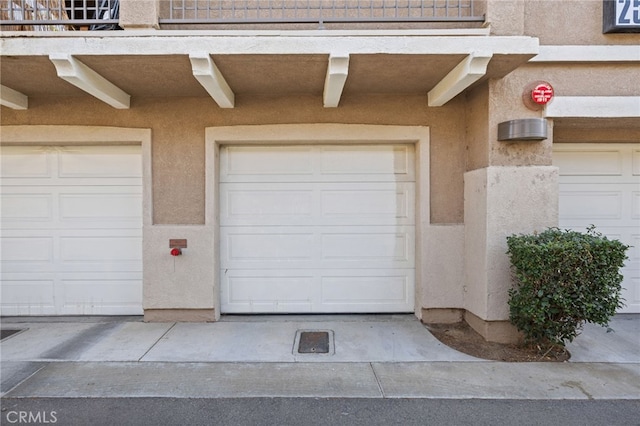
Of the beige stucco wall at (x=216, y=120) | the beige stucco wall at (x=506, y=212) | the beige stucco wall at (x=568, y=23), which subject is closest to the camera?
the beige stucco wall at (x=506, y=212)

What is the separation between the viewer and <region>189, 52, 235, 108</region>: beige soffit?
3.29m

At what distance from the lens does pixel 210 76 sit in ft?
11.2

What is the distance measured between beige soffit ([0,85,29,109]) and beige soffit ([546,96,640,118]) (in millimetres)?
6229

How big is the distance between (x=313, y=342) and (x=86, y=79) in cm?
A: 372

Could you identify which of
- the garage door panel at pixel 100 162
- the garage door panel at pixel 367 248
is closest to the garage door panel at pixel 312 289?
the garage door panel at pixel 367 248

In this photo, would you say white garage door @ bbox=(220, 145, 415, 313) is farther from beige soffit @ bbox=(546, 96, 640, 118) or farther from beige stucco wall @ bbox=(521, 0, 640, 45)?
beige stucco wall @ bbox=(521, 0, 640, 45)

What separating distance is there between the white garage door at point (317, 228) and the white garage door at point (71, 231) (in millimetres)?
1299

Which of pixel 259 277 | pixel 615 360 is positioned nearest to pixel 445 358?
pixel 615 360

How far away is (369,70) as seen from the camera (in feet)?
11.8

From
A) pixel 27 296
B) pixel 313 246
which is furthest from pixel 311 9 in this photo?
pixel 27 296

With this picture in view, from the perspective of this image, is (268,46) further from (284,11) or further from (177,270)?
(177,270)

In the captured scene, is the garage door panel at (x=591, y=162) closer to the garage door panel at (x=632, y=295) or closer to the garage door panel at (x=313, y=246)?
the garage door panel at (x=632, y=295)

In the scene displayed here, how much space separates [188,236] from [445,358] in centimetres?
333

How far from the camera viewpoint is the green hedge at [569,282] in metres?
3.15
